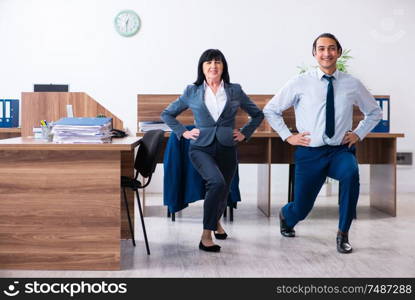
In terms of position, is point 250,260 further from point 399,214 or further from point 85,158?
point 399,214

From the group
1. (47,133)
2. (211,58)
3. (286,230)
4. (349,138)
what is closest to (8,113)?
(47,133)

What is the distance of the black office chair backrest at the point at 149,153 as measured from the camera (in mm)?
3250

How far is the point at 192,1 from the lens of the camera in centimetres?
655

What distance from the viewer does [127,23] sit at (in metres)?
6.52

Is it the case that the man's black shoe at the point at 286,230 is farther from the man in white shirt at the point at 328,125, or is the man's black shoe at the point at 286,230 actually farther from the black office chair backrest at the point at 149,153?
the black office chair backrest at the point at 149,153

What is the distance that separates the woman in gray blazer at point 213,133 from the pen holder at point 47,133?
0.81m

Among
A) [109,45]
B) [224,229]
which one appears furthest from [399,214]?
[109,45]

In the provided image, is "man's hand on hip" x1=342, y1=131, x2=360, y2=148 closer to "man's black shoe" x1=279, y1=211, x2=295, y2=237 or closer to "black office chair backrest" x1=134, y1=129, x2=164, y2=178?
"man's black shoe" x1=279, y1=211, x2=295, y2=237

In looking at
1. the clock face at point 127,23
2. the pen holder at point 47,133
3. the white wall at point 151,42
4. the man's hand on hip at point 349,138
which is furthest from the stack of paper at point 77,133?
the clock face at point 127,23

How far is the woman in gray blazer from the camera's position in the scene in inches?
134

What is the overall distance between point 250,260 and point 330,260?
459 millimetres

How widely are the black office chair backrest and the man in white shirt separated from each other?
0.83m

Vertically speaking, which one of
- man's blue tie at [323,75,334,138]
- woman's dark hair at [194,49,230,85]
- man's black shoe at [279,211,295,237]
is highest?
woman's dark hair at [194,49,230,85]

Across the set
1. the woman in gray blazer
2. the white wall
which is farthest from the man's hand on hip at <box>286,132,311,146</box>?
the white wall
